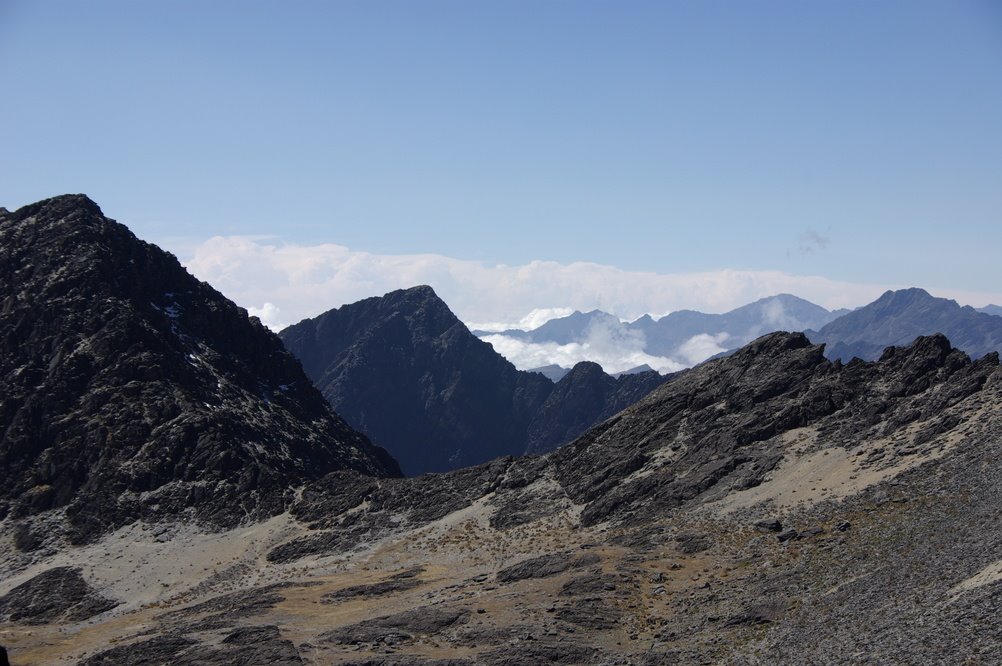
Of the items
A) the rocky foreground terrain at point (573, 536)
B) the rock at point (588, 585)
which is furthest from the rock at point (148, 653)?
the rock at point (588, 585)

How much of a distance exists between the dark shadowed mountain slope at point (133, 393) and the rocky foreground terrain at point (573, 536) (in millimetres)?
613

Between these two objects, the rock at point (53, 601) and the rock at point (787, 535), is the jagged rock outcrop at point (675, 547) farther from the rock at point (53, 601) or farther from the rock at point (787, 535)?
the rock at point (53, 601)

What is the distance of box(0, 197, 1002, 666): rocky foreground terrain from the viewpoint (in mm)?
64875

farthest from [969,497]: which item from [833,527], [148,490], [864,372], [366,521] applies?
[148,490]

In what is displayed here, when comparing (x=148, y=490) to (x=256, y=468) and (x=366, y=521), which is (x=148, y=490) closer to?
(x=256, y=468)

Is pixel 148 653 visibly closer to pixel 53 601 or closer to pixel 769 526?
pixel 53 601

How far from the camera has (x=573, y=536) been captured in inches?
4109

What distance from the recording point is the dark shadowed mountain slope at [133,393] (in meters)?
137

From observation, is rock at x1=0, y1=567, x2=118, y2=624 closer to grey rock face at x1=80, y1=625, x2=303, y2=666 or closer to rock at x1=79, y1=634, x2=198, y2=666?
rock at x1=79, y1=634, x2=198, y2=666

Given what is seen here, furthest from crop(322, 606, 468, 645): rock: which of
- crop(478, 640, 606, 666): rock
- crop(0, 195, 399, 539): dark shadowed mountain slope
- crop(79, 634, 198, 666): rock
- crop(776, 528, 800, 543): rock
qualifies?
crop(0, 195, 399, 539): dark shadowed mountain slope

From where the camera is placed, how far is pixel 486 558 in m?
101

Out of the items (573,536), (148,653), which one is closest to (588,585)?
(573,536)

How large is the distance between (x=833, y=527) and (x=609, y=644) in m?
25.0

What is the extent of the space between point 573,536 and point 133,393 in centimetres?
8080
